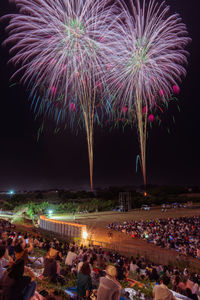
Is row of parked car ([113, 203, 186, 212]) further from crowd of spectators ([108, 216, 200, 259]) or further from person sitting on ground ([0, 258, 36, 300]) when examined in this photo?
person sitting on ground ([0, 258, 36, 300])

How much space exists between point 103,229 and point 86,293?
24959 millimetres

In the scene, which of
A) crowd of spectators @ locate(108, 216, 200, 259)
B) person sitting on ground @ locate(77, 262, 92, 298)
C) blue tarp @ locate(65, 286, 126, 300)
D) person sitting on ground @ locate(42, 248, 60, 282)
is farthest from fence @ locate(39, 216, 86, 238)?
person sitting on ground @ locate(77, 262, 92, 298)

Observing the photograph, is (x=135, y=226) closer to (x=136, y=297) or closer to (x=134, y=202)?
(x=136, y=297)

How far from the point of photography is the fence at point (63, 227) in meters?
24.8

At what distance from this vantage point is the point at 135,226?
27.7 meters

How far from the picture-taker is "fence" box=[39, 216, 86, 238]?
2481cm

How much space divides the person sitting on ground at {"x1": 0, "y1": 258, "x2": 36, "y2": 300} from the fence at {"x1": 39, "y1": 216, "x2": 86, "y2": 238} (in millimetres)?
21587

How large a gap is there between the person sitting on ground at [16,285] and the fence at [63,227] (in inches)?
850

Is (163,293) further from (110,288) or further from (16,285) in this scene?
(16,285)

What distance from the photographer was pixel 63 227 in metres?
27.8

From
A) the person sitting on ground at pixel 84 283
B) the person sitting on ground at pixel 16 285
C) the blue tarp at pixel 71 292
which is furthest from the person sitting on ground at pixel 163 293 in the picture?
the person sitting on ground at pixel 16 285

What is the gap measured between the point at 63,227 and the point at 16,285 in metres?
25.4

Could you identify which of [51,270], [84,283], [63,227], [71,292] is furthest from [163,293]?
[63,227]

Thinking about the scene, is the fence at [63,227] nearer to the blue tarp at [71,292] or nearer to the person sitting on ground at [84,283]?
the blue tarp at [71,292]
